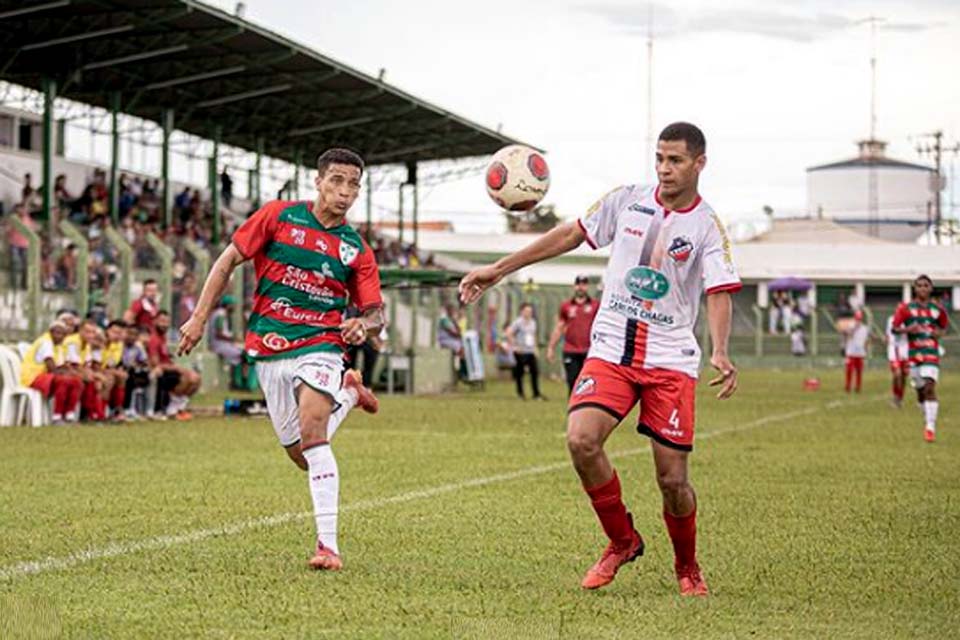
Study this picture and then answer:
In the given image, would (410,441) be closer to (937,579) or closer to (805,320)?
(937,579)

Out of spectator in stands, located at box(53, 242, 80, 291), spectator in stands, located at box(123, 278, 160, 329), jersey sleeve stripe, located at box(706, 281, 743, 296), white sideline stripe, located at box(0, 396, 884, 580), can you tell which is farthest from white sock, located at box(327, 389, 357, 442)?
spectator in stands, located at box(53, 242, 80, 291)

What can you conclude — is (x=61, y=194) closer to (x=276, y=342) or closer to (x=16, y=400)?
(x=16, y=400)

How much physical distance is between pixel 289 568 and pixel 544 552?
164 centimetres

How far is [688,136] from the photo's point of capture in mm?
8758

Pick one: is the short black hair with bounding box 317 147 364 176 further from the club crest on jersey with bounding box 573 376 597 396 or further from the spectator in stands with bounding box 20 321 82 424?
the spectator in stands with bounding box 20 321 82 424

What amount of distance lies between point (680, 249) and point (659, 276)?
16 centimetres

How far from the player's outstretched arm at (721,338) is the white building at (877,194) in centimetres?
10504

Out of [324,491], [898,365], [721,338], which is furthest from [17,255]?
[721,338]

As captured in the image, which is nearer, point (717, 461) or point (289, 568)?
point (289, 568)

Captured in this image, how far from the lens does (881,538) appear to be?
37.4ft

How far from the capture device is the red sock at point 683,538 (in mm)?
8898

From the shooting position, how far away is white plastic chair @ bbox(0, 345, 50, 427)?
2345 cm

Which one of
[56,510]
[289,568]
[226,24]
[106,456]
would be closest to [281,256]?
[289,568]

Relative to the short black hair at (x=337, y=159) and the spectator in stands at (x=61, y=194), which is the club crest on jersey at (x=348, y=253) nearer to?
the short black hair at (x=337, y=159)
